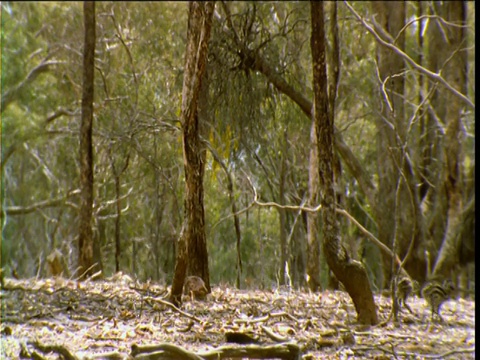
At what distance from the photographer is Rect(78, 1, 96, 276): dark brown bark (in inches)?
119

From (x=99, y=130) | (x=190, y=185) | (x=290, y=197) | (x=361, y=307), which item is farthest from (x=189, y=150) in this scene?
(x=99, y=130)

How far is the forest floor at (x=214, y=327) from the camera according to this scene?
4.71 ft

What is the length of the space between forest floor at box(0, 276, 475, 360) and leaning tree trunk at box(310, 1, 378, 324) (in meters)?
0.08

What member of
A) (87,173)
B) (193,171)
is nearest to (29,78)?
(87,173)

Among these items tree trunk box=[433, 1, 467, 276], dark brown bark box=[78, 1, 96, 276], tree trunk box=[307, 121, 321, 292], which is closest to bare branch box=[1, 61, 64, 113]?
dark brown bark box=[78, 1, 96, 276]

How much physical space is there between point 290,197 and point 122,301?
1157 millimetres

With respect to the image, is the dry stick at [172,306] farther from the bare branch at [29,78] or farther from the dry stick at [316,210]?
the bare branch at [29,78]

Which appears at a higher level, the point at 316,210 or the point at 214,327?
the point at 316,210

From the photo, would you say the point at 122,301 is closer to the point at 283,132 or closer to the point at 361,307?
the point at 361,307

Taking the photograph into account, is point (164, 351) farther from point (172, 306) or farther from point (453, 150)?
point (453, 150)

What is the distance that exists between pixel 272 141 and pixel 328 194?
Result: 845 millimetres

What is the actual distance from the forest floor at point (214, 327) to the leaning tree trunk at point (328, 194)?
0.08m

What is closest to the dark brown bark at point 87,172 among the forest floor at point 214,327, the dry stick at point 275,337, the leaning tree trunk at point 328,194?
the forest floor at point 214,327

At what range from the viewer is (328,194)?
2014mm
